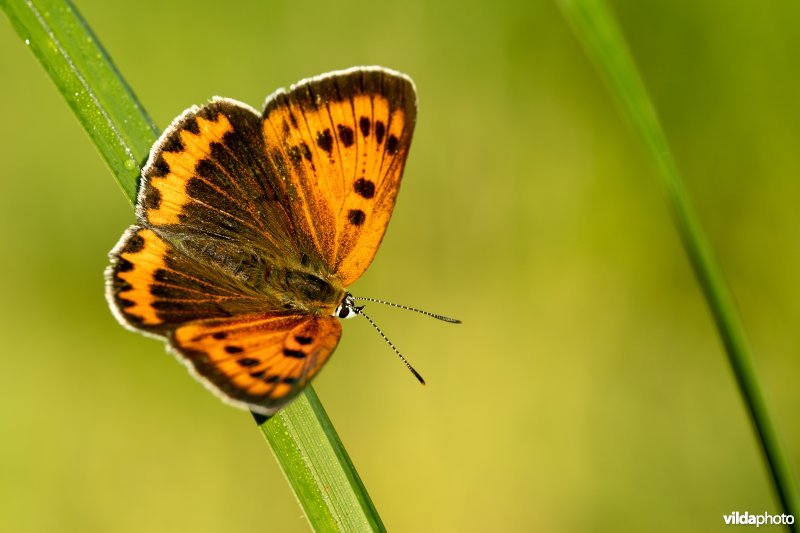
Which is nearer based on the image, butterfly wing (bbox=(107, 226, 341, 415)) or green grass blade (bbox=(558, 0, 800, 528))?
green grass blade (bbox=(558, 0, 800, 528))

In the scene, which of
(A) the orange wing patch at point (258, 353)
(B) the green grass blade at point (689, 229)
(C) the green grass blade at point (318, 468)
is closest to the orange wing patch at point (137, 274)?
(A) the orange wing patch at point (258, 353)

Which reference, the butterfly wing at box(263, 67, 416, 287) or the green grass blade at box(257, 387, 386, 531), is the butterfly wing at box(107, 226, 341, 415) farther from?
the butterfly wing at box(263, 67, 416, 287)

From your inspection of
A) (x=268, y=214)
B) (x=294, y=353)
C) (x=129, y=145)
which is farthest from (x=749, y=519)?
(x=129, y=145)

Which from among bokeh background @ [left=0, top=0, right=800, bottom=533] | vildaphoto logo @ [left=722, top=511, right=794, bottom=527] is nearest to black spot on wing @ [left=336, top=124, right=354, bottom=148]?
bokeh background @ [left=0, top=0, right=800, bottom=533]

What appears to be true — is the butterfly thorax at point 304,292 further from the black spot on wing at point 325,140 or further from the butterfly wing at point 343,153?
the black spot on wing at point 325,140

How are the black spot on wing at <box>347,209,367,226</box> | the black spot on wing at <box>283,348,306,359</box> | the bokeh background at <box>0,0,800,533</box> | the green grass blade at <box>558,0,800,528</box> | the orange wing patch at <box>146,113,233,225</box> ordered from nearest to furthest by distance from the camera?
the green grass blade at <box>558,0,800,528</box> → the black spot on wing at <box>283,348,306,359</box> → the orange wing patch at <box>146,113,233,225</box> → the black spot on wing at <box>347,209,367,226</box> → the bokeh background at <box>0,0,800,533</box>
